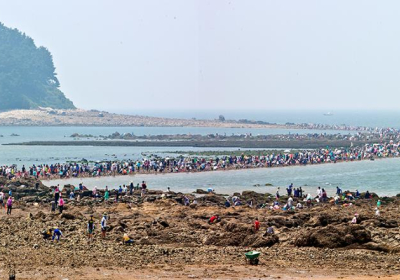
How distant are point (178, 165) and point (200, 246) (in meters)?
38.4

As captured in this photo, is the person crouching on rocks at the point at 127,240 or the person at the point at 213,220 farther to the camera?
the person at the point at 213,220

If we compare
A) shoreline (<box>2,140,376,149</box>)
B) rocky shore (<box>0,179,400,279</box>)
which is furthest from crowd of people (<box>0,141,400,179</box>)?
rocky shore (<box>0,179,400,279</box>)

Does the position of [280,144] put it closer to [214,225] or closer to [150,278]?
[214,225]

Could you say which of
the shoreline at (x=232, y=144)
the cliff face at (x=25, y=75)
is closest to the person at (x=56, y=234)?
the shoreline at (x=232, y=144)

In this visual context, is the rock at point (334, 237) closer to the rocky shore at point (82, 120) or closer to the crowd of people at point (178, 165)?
the crowd of people at point (178, 165)

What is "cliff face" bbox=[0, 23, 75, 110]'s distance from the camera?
168500 millimetres

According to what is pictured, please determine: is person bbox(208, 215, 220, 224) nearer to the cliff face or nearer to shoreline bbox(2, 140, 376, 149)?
shoreline bbox(2, 140, 376, 149)

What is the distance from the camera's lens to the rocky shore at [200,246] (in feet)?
70.1

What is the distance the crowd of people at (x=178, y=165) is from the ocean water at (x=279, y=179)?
168cm

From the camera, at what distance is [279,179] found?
190 feet

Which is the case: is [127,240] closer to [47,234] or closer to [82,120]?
[47,234]

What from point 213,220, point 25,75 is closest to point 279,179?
point 213,220

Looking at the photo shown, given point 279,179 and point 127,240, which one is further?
point 279,179

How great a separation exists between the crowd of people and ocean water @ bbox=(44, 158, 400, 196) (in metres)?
1.68
